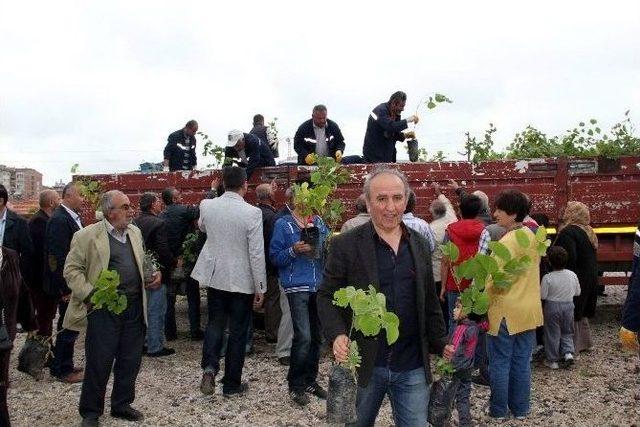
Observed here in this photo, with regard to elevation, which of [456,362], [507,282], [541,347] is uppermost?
[507,282]

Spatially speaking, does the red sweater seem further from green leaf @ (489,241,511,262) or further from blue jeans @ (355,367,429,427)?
blue jeans @ (355,367,429,427)

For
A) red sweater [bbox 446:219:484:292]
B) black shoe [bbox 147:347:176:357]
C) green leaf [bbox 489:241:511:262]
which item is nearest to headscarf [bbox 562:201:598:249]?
red sweater [bbox 446:219:484:292]

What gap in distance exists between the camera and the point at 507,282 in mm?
3418

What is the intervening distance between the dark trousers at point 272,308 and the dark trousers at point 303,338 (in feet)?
5.40

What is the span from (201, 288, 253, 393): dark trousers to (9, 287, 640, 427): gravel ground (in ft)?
0.78

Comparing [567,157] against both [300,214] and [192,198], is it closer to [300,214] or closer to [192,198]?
[300,214]

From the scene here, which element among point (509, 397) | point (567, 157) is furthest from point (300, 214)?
point (567, 157)

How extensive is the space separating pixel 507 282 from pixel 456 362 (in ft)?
1.72

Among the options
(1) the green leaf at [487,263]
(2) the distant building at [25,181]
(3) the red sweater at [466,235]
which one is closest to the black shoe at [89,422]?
(3) the red sweater at [466,235]

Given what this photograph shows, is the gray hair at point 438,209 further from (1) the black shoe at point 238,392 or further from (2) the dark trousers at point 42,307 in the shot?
(2) the dark trousers at point 42,307

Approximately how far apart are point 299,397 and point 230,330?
0.78m

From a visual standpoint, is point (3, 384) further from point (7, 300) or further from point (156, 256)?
point (156, 256)

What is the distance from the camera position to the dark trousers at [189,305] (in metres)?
7.40

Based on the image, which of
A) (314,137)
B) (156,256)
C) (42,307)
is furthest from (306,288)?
(314,137)
